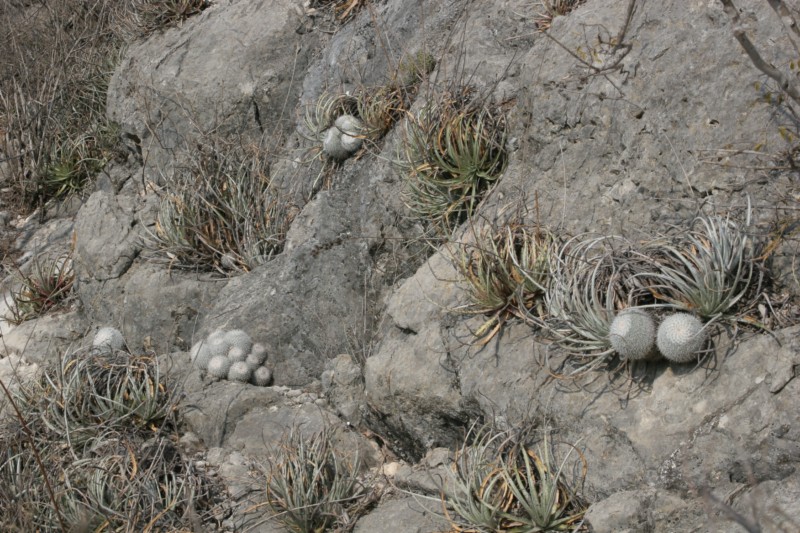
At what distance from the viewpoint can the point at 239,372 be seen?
6691 mm

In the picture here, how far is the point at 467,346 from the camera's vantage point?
5434mm

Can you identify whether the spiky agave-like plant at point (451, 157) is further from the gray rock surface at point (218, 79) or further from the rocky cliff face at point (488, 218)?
the gray rock surface at point (218, 79)

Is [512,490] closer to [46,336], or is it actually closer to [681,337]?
[681,337]

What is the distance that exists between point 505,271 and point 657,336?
1.06m

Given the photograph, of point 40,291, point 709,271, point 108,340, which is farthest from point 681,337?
point 40,291

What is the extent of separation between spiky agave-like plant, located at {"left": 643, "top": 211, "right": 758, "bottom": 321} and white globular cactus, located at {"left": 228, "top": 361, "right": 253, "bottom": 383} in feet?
10.3

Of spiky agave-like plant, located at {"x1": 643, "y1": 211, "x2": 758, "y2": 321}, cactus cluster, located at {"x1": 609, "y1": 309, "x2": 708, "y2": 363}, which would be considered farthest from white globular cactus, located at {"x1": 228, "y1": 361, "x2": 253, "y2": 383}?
spiky agave-like plant, located at {"x1": 643, "y1": 211, "x2": 758, "y2": 321}

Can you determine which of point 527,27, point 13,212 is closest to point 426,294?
point 527,27

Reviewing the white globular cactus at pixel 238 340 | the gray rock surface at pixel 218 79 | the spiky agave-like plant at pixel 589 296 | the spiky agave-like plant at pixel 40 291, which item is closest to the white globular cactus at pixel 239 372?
the white globular cactus at pixel 238 340

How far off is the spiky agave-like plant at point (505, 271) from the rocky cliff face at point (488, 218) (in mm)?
116

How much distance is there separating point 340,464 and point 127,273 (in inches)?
134

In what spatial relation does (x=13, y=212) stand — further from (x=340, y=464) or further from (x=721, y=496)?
(x=721, y=496)

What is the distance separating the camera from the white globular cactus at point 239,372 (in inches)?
264

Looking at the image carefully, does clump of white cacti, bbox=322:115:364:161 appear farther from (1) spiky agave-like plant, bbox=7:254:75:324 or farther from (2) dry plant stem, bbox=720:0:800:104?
(2) dry plant stem, bbox=720:0:800:104
